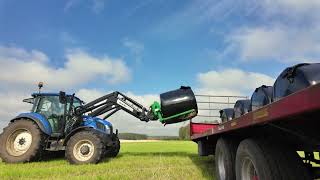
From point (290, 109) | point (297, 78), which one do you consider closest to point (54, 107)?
point (297, 78)

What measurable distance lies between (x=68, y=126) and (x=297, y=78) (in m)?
9.44

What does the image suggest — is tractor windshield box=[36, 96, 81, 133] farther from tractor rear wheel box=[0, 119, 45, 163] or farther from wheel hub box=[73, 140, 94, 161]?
wheel hub box=[73, 140, 94, 161]

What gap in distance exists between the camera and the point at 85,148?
36.0ft

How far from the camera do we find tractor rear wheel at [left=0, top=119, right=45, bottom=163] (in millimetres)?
11360

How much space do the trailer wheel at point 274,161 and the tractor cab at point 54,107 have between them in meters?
9.24

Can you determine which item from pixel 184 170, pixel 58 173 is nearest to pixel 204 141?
pixel 184 170

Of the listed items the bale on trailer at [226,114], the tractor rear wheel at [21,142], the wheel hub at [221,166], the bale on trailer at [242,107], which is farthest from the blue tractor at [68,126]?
the wheel hub at [221,166]

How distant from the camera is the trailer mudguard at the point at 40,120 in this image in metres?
11.8

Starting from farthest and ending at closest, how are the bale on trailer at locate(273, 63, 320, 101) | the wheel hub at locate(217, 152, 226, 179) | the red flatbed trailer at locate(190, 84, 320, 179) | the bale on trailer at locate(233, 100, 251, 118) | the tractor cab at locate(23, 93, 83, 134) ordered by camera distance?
the tractor cab at locate(23, 93, 83, 134)
the bale on trailer at locate(233, 100, 251, 118)
the wheel hub at locate(217, 152, 226, 179)
the bale on trailer at locate(273, 63, 320, 101)
the red flatbed trailer at locate(190, 84, 320, 179)

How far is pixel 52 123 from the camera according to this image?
12.2 meters

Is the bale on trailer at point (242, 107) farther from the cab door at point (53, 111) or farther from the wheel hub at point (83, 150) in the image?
the cab door at point (53, 111)

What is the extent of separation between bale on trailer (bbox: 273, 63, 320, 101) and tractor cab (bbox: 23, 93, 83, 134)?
29.8 ft

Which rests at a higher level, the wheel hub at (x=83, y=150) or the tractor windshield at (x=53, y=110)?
Answer: the tractor windshield at (x=53, y=110)

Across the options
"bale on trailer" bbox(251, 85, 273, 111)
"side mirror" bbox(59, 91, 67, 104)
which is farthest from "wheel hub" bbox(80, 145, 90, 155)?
"bale on trailer" bbox(251, 85, 273, 111)
